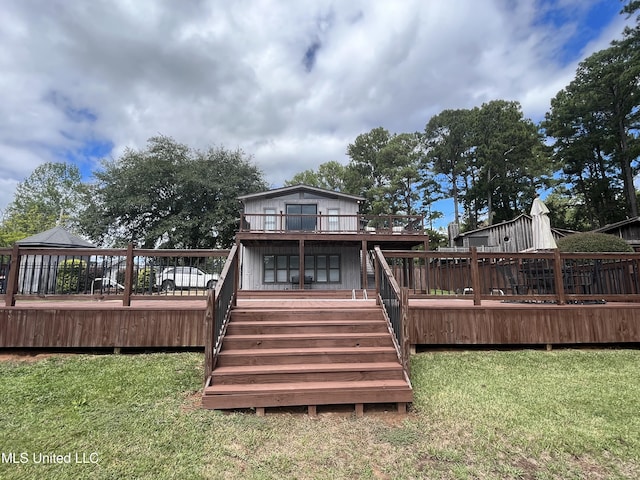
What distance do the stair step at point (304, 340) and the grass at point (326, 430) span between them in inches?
26.4

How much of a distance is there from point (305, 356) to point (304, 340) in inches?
11.3

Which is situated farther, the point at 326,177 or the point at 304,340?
the point at 326,177

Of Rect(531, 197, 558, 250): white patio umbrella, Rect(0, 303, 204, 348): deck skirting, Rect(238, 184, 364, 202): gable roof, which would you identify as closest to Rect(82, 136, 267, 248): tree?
Rect(238, 184, 364, 202): gable roof

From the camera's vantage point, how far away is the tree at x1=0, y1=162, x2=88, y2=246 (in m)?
31.6

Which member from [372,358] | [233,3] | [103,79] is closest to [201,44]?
[233,3]

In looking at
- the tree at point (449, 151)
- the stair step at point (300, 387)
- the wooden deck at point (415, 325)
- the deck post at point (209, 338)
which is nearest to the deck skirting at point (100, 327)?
the wooden deck at point (415, 325)

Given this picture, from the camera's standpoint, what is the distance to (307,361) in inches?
154

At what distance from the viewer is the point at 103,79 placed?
16734 millimetres

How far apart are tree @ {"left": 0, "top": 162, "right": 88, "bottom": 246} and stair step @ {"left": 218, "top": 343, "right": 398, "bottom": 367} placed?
35.5 m

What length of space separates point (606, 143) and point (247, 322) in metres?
31.3

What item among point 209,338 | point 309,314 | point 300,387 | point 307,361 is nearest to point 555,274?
point 309,314

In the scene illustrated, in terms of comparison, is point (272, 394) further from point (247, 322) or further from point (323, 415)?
point (247, 322)

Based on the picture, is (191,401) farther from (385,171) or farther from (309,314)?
(385,171)

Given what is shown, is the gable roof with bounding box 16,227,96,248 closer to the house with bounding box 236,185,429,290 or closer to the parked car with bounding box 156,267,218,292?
the parked car with bounding box 156,267,218,292
